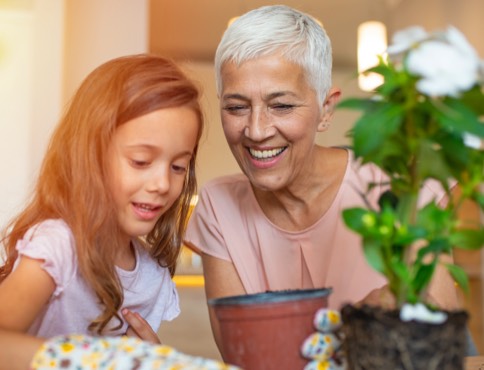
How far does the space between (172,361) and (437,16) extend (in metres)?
5.49

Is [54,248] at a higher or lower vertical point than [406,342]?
lower

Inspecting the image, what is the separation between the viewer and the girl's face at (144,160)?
1.29m

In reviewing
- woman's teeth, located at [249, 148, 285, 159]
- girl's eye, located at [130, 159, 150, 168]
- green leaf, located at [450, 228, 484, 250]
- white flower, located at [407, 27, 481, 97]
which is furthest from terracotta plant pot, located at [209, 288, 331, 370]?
woman's teeth, located at [249, 148, 285, 159]

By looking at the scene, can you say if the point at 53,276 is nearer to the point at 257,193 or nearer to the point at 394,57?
the point at 394,57

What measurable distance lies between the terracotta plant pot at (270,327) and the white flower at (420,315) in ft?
0.57

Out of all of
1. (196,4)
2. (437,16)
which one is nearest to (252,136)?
(437,16)

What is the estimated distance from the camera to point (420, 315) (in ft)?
2.56

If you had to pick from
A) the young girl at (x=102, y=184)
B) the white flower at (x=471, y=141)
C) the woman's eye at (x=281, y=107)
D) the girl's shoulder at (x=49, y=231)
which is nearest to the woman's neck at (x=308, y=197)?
the woman's eye at (x=281, y=107)

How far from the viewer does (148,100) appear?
1.31 meters

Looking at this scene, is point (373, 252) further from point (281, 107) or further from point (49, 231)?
point (281, 107)

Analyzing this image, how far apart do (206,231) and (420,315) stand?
111 centimetres

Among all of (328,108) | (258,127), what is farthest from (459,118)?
(328,108)

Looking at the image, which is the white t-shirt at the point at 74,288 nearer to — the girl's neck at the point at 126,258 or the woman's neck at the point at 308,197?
the girl's neck at the point at 126,258

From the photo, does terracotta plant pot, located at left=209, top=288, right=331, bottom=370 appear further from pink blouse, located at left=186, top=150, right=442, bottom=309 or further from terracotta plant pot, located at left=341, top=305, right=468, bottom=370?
pink blouse, located at left=186, top=150, right=442, bottom=309
